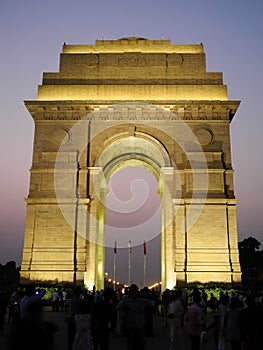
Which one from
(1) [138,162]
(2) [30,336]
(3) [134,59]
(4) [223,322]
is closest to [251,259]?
(1) [138,162]

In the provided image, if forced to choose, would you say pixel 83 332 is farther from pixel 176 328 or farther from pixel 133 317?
pixel 176 328

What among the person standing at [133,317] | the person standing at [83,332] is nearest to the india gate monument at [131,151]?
the person standing at [133,317]

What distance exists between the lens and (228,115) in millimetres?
29094

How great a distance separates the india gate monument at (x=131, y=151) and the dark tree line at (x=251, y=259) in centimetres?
3796

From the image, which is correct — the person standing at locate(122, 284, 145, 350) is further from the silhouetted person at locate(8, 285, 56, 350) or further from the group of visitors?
the silhouetted person at locate(8, 285, 56, 350)

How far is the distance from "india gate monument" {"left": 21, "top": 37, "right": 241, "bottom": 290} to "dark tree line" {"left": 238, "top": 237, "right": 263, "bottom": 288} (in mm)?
37961

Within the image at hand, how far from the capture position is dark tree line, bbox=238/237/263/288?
208 feet

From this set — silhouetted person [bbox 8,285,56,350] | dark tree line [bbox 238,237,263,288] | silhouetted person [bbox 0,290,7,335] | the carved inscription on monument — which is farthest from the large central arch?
dark tree line [bbox 238,237,263,288]

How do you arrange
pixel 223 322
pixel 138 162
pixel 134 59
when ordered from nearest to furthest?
pixel 223 322 → pixel 134 59 → pixel 138 162

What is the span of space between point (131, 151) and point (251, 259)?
39.2m

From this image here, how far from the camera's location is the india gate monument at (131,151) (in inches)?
1037

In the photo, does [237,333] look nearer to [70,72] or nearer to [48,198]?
[48,198]

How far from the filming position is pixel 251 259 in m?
64.6

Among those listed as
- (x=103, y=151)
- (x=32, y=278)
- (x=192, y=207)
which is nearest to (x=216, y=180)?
(x=192, y=207)
